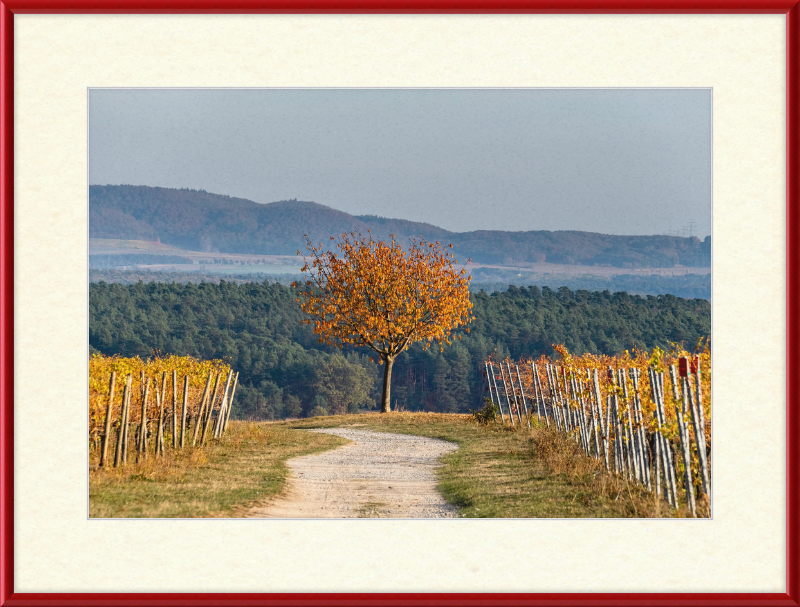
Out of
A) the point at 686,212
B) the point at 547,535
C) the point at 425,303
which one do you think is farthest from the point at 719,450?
the point at 425,303

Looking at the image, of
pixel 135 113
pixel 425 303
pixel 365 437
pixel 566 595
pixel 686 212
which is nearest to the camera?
pixel 566 595

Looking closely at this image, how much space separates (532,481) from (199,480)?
13.8 ft

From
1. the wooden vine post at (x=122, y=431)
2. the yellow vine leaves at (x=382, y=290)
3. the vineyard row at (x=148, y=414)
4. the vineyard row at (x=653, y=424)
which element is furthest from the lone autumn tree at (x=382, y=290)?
the wooden vine post at (x=122, y=431)

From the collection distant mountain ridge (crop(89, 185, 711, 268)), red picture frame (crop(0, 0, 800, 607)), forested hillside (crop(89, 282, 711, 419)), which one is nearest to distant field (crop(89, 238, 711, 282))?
distant mountain ridge (crop(89, 185, 711, 268))

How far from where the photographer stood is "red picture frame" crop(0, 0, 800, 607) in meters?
5.41

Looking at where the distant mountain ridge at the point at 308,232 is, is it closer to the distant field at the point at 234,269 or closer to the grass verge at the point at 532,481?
the distant field at the point at 234,269

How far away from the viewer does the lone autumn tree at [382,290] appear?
21469 millimetres

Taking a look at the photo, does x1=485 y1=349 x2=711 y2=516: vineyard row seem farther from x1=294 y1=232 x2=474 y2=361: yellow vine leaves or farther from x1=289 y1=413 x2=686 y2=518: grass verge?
x1=294 y1=232 x2=474 y2=361: yellow vine leaves

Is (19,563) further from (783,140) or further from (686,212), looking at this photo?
(686,212)

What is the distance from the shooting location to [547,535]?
5.60 meters

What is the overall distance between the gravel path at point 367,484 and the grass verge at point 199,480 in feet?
1.07

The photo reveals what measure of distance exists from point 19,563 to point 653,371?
20.1 feet

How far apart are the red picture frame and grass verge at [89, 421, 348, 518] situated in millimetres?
749
